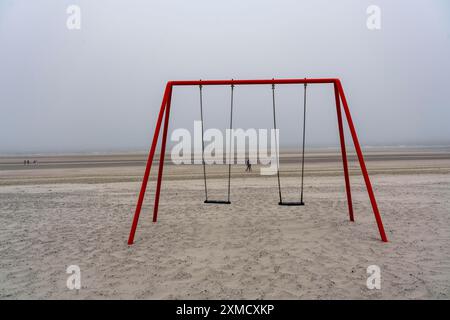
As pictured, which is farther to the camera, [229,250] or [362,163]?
[362,163]

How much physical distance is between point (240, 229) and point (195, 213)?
63.5 inches

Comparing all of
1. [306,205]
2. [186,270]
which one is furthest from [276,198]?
[186,270]

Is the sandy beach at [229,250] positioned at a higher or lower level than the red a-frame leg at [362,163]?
lower

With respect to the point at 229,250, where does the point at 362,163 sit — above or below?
above

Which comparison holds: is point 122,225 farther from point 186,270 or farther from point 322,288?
point 322,288

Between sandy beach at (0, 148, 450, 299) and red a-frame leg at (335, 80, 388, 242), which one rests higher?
red a-frame leg at (335, 80, 388, 242)

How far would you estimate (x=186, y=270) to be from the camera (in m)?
3.64

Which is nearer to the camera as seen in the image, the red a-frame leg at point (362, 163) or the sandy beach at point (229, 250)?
the sandy beach at point (229, 250)

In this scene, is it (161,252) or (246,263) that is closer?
(246,263)

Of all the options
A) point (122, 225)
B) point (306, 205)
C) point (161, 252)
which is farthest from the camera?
point (306, 205)

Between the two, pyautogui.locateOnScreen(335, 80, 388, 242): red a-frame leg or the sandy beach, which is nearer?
the sandy beach
